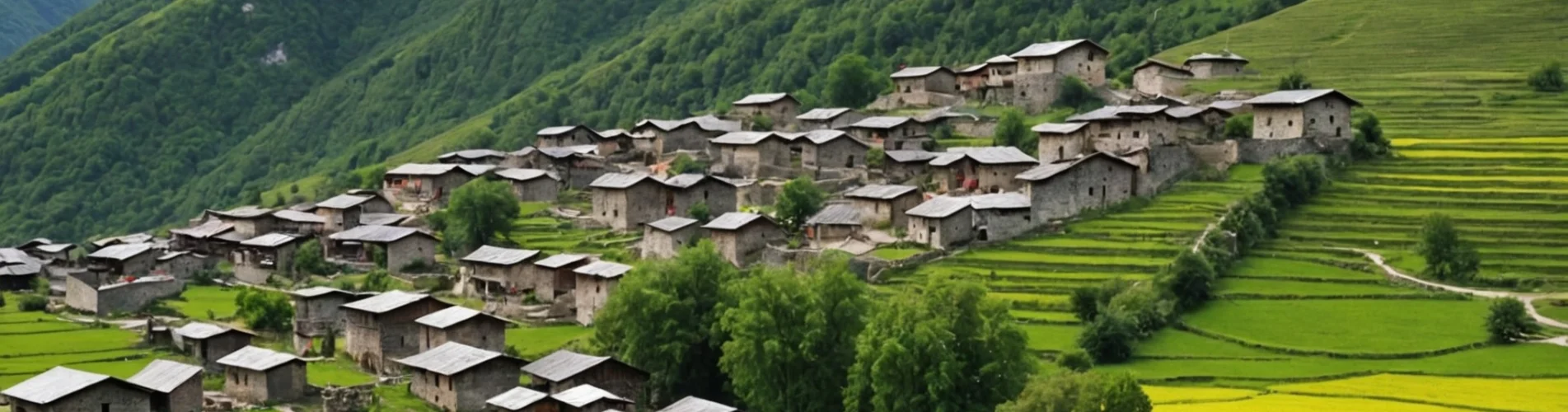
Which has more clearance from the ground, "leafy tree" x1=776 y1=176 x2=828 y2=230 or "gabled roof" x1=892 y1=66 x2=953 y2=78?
"gabled roof" x1=892 y1=66 x2=953 y2=78

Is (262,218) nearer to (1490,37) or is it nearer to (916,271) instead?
(916,271)

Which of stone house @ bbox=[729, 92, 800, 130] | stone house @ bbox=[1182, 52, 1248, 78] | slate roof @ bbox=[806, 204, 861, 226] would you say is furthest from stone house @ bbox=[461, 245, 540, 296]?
stone house @ bbox=[1182, 52, 1248, 78]

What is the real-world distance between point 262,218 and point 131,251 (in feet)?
19.5

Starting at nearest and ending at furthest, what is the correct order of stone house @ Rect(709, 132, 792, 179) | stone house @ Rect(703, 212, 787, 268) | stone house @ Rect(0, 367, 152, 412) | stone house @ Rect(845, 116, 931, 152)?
stone house @ Rect(0, 367, 152, 412) < stone house @ Rect(703, 212, 787, 268) < stone house @ Rect(709, 132, 792, 179) < stone house @ Rect(845, 116, 931, 152)

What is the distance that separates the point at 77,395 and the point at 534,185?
38.8 meters

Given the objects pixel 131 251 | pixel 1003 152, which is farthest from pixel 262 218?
pixel 1003 152

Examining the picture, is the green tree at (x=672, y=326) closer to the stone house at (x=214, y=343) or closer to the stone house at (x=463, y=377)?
the stone house at (x=463, y=377)

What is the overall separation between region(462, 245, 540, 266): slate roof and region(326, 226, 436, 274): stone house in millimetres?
4925

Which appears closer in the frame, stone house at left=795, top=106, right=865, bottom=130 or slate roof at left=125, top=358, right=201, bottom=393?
slate roof at left=125, top=358, right=201, bottom=393

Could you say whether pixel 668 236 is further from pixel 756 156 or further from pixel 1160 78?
pixel 1160 78

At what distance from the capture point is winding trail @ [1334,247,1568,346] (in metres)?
62.2

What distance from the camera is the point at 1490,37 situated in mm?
111062

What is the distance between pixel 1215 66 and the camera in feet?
331

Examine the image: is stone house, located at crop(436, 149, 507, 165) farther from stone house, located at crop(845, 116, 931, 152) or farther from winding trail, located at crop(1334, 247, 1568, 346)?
winding trail, located at crop(1334, 247, 1568, 346)
